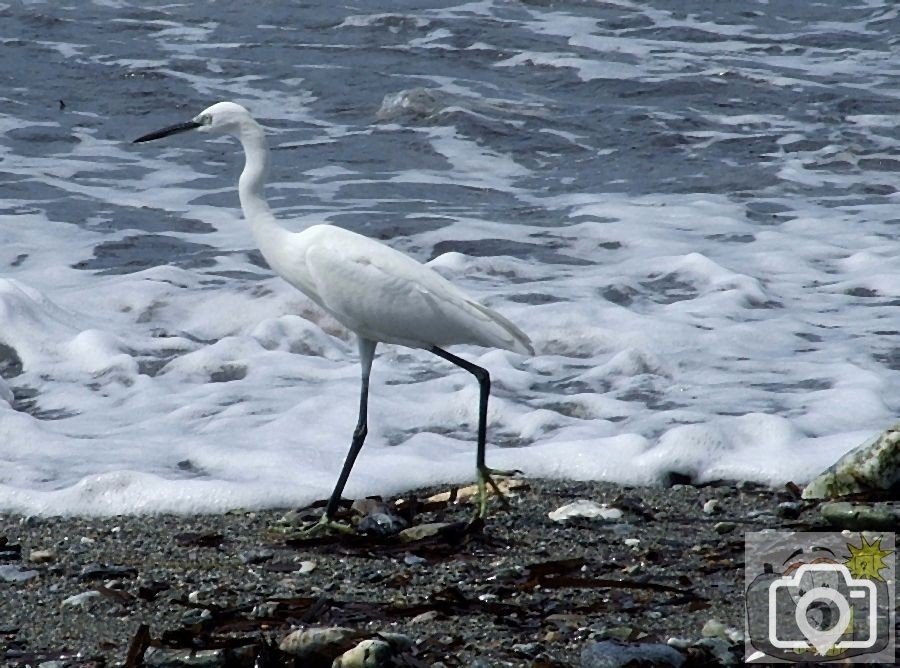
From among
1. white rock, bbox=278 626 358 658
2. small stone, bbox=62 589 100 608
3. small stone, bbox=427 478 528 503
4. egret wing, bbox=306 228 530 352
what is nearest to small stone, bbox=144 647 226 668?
white rock, bbox=278 626 358 658

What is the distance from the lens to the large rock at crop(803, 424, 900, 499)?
4340 millimetres

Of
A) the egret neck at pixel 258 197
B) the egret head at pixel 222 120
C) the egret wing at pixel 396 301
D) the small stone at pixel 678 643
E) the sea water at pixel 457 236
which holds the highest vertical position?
the egret head at pixel 222 120

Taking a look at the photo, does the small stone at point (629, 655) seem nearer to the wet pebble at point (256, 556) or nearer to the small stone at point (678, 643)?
the small stone at point (678, 643)

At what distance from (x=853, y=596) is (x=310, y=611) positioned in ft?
4.53

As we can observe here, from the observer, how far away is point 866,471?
4.37m

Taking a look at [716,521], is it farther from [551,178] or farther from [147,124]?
[147,124]

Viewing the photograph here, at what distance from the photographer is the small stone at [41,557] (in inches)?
160

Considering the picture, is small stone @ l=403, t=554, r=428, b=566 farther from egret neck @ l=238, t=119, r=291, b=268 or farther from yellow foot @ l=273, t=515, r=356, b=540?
egret neck @ l=238, t=119, r=291, b=268

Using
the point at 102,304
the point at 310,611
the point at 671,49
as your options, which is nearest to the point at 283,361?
the point at 102,304

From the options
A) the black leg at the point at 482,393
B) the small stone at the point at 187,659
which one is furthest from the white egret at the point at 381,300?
the small stone at the point at 187,659
